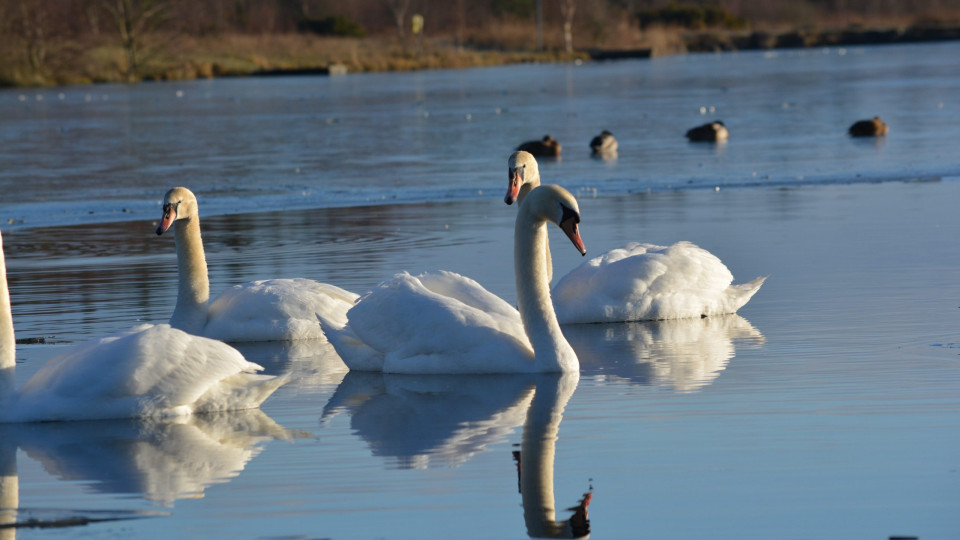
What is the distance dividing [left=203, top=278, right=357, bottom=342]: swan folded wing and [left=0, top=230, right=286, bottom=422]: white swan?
210 centimetres

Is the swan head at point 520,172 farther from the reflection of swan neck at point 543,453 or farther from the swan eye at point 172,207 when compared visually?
the reflection of swan neck at point 543,453

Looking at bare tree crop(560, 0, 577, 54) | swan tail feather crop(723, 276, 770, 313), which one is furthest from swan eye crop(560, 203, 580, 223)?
bare tree crop(560, 0, 577, 54)

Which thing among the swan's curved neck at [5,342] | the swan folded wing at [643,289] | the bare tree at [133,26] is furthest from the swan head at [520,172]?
the bare tree at [133,26]

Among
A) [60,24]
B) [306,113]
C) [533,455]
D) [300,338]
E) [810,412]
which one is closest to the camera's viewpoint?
[533,455]

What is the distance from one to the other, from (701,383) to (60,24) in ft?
194

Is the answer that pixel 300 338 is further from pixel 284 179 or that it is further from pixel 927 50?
pixel 927 50

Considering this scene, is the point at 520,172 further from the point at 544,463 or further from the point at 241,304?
the point at 544,463

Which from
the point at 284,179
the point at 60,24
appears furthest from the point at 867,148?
the point at 60,24

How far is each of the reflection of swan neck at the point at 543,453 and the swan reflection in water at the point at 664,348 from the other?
362 mm

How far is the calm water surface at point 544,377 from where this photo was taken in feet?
16.0

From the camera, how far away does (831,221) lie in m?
13.3

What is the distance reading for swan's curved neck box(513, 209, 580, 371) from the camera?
282 inches

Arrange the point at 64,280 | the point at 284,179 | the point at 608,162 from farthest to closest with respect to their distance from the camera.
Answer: the point at 608,162 → the point at 284,179 → the point at 64,280

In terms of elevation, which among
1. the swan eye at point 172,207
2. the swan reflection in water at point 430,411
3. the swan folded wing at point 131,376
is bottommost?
the swan reflection in water at point 430,411
